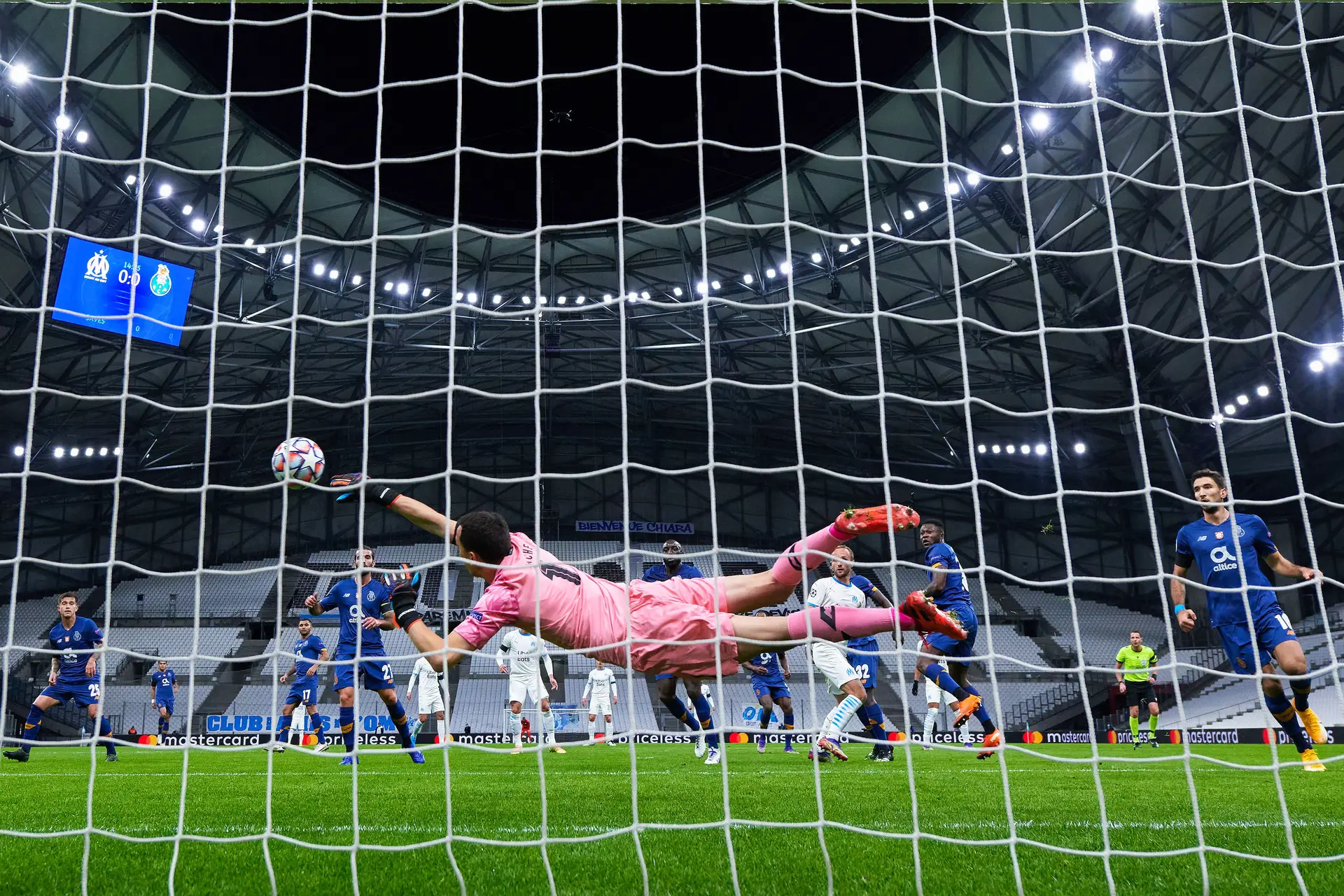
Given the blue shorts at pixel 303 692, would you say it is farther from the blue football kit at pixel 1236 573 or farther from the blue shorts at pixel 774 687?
the blue football kit at pixel 1236 573

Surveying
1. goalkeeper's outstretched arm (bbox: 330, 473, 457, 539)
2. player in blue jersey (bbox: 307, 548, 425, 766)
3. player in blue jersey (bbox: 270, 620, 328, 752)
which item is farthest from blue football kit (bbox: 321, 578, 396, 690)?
goalkeeper's outstretched arm (bbox: 330, 473, 457, 539)

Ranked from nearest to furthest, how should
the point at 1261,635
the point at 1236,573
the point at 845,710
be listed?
the point at 1261,635
the point at 1236,573
the point at 845,710

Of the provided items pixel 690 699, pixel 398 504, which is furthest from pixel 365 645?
pixel 398 504

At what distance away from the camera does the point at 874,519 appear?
4.51m

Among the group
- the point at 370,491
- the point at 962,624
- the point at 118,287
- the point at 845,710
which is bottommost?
the point at 845,710

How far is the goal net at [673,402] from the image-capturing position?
14.2ft

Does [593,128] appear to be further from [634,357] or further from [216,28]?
[634,357]

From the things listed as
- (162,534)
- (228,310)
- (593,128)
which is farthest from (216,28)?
(162,534)

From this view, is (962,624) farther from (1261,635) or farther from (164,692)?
(164,692)

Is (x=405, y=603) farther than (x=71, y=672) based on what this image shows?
No

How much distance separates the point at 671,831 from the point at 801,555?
148 cm

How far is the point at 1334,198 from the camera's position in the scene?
16250 mm

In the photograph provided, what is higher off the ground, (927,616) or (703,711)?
(927,616)

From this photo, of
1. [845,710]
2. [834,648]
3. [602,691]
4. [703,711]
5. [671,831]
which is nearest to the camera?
[671,831]
